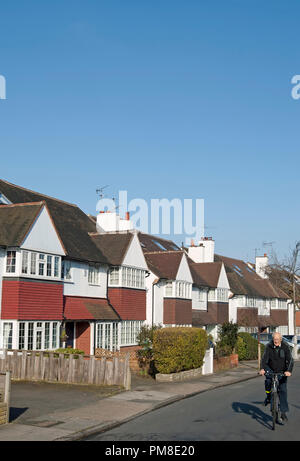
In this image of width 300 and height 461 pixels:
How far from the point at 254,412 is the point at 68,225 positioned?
67.2ft

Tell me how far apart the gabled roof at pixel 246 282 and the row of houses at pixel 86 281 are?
419 cm

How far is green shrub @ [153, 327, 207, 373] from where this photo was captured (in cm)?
2339

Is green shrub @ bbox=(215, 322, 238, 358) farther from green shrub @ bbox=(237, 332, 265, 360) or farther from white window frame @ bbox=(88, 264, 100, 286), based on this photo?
white window frame @ bbox=(88, 264, 100, 286)

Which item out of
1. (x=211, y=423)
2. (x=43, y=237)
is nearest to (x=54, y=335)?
(x=43, y=237)

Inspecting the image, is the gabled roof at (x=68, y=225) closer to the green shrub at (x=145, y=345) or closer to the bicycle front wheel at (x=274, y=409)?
the green shrub at (x=145, y=345)

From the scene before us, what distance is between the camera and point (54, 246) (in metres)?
26.0

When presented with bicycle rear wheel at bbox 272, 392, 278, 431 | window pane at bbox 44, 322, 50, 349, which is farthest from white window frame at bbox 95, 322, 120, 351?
bicycle rear wheel at bbox 272, 392, 278, 431

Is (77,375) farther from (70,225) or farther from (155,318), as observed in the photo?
(155,318)

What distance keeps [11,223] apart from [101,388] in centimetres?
929

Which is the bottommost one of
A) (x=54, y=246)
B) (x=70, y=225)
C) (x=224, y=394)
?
(x=224, y=394)

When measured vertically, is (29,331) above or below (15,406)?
above

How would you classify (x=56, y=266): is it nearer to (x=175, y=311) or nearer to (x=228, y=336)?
(x=175, y=311)

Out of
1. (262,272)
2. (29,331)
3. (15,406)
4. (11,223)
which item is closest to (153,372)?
(29,331)
